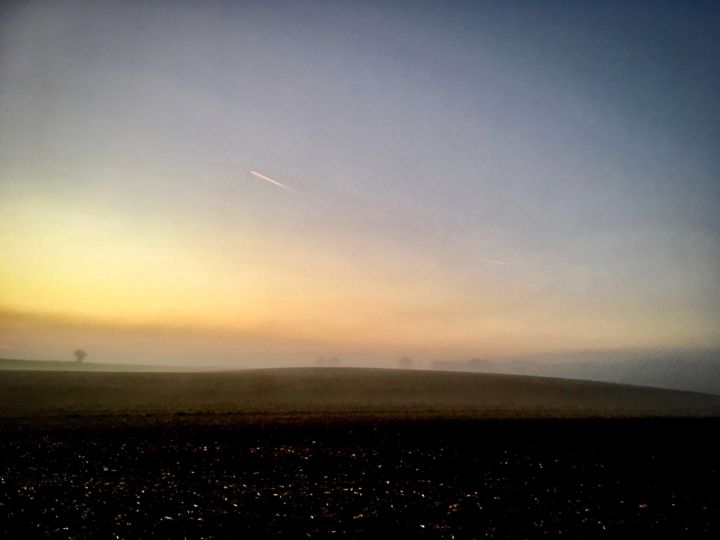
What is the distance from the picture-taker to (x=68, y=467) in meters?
19.3

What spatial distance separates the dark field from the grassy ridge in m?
24.2

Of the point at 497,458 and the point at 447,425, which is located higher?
the point at 497,458

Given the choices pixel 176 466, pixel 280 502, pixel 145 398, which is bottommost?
pixel 145 398

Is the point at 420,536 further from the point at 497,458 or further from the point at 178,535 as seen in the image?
the point at 497,458

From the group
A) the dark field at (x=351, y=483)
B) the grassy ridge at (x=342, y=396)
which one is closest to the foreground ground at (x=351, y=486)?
the dark field at (x=351, y=483)

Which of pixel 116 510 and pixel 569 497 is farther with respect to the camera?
pixel 569 497

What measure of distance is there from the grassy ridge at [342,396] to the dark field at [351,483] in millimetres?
24170

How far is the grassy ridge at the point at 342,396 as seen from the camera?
5635cm

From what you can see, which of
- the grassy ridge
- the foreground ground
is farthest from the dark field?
the grassy ridge

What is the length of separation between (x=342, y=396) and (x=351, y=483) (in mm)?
67115

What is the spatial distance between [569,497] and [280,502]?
1056cm

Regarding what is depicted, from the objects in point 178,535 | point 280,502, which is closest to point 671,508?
point 280,502

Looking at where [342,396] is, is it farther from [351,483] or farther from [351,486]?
[351,486]

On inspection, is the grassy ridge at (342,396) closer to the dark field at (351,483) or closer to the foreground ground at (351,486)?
the dark field at (351,483)
